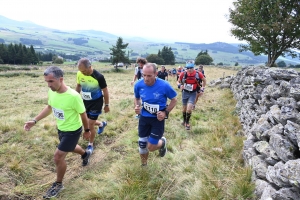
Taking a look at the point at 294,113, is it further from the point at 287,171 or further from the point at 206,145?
the point at 206,145

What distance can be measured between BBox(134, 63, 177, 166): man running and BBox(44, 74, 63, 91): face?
1.58m

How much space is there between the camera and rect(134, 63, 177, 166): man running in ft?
14.3

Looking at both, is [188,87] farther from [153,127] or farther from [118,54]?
[118,54]

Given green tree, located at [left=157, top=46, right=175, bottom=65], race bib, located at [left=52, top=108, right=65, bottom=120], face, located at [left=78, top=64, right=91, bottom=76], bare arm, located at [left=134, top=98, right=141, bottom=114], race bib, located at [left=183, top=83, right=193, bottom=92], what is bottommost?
race bib, located at [left=52, top=108, right=65, bottom=120]

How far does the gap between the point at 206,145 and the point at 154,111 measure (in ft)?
6.55

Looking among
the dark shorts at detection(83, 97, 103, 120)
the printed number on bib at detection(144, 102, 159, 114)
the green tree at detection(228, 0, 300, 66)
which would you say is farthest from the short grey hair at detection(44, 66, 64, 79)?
the green tree at detection(228, 0, 300, 66)

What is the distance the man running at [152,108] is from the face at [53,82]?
158cm

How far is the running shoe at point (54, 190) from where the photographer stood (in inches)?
156

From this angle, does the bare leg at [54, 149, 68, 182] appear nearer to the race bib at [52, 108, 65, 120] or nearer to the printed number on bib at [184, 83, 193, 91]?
the race bib at [52, 108, 65, 120]

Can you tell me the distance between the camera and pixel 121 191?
369cm

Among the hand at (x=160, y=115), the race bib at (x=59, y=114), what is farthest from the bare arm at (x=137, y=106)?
the race bib at (x=59, y=114)

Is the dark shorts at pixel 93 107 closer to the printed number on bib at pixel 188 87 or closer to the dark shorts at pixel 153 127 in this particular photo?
the dark shorts at pixel 153 127

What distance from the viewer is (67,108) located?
3896mm

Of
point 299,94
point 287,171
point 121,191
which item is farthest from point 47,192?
point 299,94
